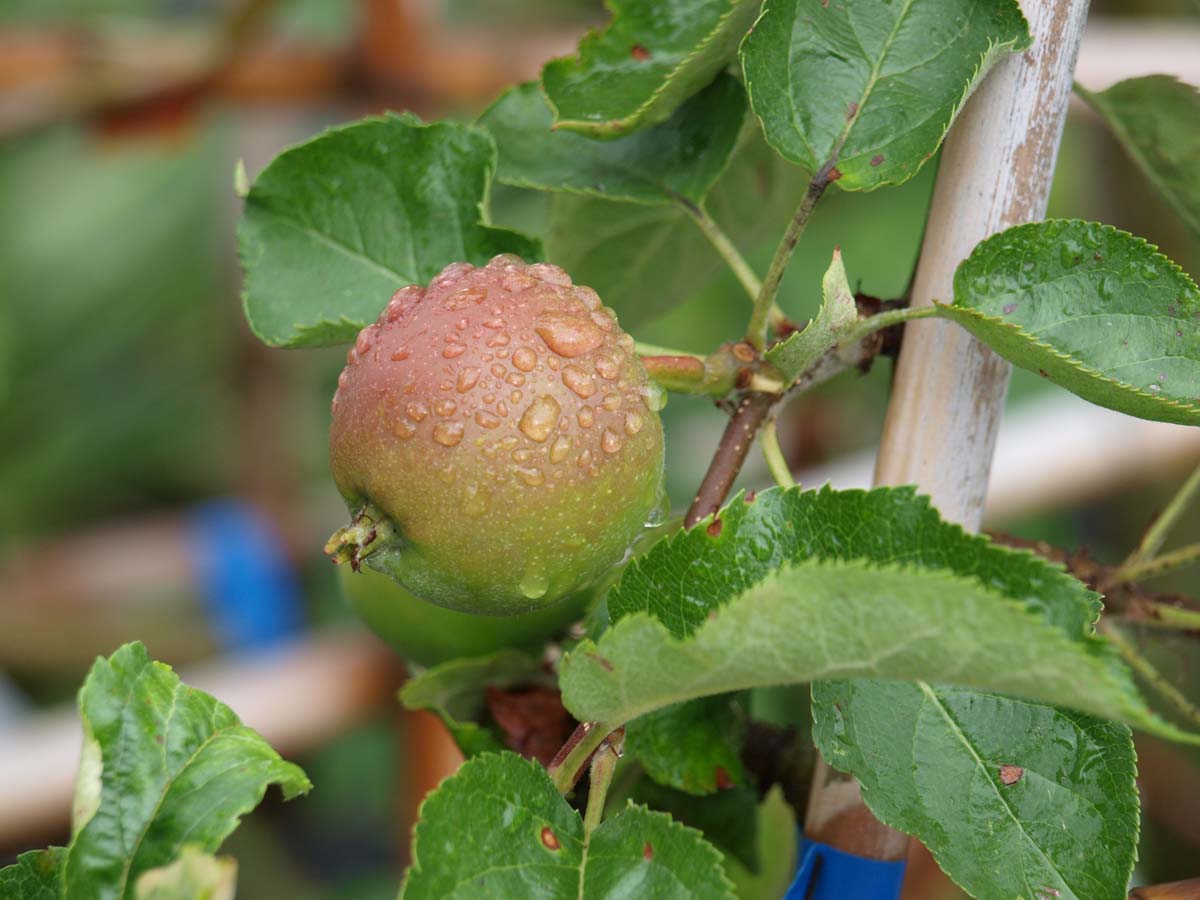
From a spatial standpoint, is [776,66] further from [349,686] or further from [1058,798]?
[349,686]

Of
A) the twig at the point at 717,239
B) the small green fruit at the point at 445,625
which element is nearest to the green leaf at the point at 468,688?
the small green fruit at the point at 445,625

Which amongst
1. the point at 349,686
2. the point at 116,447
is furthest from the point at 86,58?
the point at 116,447

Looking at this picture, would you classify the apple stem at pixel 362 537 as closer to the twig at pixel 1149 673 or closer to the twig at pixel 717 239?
the twig at pixel 717 239

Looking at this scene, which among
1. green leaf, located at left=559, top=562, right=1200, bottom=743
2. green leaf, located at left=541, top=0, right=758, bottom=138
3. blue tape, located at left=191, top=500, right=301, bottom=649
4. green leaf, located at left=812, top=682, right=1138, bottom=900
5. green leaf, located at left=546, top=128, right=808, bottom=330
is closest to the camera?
green leaf, located at left=559, top=562, right=1200, bottom=743

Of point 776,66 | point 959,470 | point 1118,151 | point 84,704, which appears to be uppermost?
point 1118,151

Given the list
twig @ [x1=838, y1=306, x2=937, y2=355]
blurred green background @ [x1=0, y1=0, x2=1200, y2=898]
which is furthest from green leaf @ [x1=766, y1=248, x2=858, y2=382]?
blurred green background @ [x1=0, y1=0, x2=1200, y2=898]

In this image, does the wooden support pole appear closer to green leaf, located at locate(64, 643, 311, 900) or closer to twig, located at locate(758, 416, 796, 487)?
twig, located at locate(758, 416, 796, 487)

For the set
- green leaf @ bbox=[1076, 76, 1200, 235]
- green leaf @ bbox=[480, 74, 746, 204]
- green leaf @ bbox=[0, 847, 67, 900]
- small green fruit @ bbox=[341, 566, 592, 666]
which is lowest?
green leaf @ bbox=[0, 847, 67, 900]
